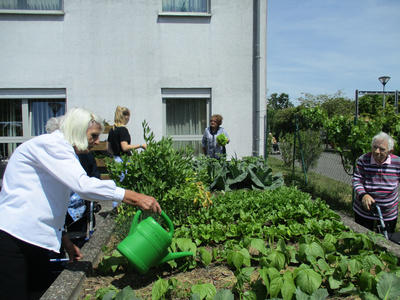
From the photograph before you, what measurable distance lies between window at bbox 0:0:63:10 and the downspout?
418cm

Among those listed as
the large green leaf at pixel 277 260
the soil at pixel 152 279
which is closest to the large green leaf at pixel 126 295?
the soil at pixel 152 279

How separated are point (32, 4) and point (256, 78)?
16.6 ft

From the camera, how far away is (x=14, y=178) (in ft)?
6.55

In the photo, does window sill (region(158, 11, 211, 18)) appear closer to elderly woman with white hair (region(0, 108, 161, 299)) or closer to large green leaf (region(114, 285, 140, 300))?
elderly woman with white hair (region(0, 108, 161, 299))

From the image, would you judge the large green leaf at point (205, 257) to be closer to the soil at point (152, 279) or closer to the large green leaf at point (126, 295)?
the soil at point (152, 279)

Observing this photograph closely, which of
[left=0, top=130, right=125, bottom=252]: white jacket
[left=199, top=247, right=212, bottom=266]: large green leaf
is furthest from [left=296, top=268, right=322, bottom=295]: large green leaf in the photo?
[left=0, top=130, right=125, bottom=252]: white jacket

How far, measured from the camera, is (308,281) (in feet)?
6.63

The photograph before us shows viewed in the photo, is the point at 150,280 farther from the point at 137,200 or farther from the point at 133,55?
the point at 133,55

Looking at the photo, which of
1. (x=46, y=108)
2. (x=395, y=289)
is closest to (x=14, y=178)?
(x=395, y=289)

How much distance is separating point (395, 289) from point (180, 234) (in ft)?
6.11

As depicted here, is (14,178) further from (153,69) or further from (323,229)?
(153,69)

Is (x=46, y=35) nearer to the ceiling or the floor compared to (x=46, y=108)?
nearer to the ceiling

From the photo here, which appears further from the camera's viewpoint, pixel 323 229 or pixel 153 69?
pixel 153 69

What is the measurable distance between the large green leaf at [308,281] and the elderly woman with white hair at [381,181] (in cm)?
178
